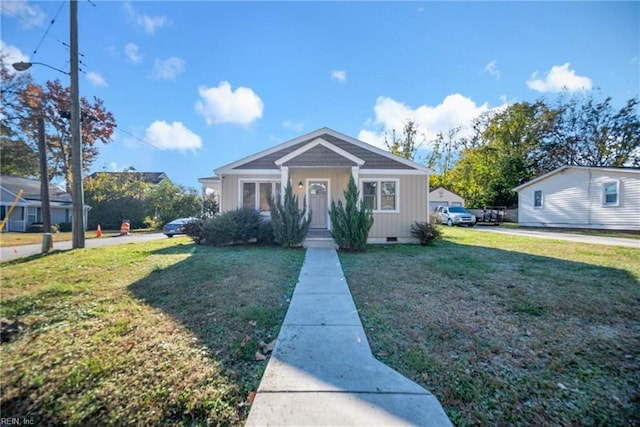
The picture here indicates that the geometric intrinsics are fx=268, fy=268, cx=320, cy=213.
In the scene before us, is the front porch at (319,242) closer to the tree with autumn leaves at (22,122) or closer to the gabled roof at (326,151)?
the gabled roof at (326,151)

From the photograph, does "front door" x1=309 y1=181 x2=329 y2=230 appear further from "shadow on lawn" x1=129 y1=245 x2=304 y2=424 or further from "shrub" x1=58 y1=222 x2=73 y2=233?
"shrub" x1=58 y1=222 x2=73 y2=233

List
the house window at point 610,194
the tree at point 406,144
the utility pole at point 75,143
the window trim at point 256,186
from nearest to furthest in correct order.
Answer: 1. the utility pole at point 75,143
2. the window trim at point 256,186
3. the house window at point 610,194
4. the tree at point 406,144

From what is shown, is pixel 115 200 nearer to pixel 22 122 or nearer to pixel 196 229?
pixel 196 229

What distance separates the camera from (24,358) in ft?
8.34

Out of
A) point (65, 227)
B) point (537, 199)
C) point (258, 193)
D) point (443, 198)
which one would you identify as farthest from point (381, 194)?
point (443, 198)

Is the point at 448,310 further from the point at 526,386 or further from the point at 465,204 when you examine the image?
the point at 465,204

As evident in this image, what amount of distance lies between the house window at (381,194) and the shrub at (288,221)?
317 centimetres

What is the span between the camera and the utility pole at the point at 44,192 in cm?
449

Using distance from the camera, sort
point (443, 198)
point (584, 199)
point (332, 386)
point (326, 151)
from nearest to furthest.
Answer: point (332, 386) → point (326, 151) → point (584, 199) → point (443, 198)

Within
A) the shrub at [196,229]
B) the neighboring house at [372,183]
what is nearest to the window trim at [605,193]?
the neighboring house at [372,183]

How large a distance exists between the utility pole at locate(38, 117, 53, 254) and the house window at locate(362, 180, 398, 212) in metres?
9.19

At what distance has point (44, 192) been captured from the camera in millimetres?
5641

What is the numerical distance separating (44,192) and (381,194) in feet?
32.7

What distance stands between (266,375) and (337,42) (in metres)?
11.9
